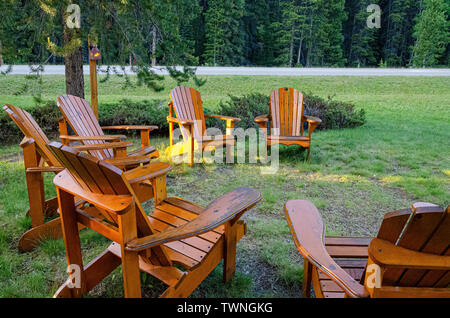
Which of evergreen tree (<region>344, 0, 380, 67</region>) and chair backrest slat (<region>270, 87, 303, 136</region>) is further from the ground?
evergreen tree (<region>344, 0, 380, 67</region>)

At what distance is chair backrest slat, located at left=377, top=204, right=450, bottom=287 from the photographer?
0.76 metres

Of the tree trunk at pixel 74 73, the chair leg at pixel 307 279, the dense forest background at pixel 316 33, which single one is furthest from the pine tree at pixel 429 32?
the chair leg at pixel 307 279

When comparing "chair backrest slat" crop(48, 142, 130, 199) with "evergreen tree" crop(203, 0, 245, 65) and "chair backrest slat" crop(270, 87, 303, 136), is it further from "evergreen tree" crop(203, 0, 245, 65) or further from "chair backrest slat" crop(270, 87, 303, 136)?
"evergreen tree" crop(203, 0, 245, 65)

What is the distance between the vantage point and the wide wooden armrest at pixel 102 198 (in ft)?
3.54

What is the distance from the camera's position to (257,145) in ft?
16.5

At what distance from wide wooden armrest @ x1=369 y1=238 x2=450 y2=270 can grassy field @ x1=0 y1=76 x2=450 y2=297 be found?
110 centimetres

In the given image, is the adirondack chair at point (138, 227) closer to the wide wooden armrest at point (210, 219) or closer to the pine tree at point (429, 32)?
the wide wooden armrest at point (210, 219)

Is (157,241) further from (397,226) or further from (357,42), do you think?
(357,42)

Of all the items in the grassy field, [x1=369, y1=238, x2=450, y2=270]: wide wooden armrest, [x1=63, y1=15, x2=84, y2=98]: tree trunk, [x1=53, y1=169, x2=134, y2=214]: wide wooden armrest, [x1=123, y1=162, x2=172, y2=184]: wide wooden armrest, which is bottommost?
the grassy field

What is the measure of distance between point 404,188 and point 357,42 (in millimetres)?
27535

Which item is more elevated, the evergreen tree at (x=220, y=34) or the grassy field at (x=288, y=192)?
the evergreen tree at (x=220, y=34)

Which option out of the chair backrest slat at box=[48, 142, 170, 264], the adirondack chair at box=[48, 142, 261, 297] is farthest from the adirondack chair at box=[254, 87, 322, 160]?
the chair backrest slat at box=[48, 142, 170, 264]

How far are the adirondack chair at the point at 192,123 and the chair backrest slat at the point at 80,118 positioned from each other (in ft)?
3.33

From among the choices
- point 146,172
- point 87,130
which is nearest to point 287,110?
point 87,130
